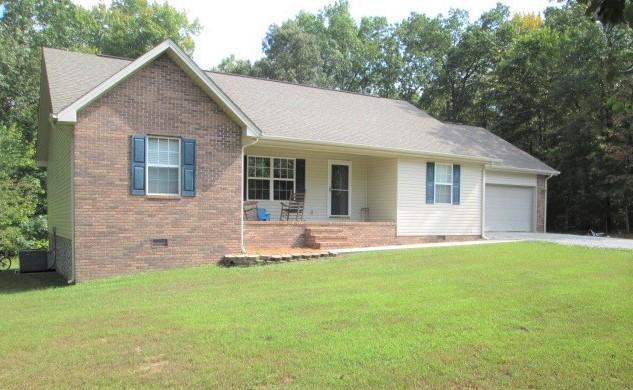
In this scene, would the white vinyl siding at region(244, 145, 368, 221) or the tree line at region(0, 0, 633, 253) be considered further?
the tree line at region(0, 0, 633, 253)

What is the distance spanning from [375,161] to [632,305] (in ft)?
35.9

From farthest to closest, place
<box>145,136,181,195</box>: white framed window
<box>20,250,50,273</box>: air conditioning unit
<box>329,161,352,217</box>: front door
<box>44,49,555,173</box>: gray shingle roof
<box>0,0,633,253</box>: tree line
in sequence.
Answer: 1. <box>0,0,633,253</box>: tree line
2. <box>329,161,352,217</box>: front door
3. <box>20,250,50,273</box>: air conditioning unit
4. <box>44,49,555,173</box>: gray shingle roof
5. <box>145,136,181,195</box>: white framed window

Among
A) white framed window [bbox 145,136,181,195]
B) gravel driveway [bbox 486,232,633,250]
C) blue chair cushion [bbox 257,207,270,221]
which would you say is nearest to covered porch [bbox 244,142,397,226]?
blue chair cushion [bbox 257,207,270,221]

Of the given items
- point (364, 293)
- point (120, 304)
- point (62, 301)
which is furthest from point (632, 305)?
point (62, 301)

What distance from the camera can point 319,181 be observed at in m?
17.0

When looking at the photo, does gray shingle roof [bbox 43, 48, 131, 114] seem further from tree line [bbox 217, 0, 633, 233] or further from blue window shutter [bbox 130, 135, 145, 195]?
tree line [bbox 217, 0, 633, 233]

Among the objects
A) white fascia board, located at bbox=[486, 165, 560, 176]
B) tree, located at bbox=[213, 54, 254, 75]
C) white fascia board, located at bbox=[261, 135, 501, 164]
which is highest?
tree, located at bbox=[213, 54, 254, 75]

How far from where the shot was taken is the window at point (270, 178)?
15.8 metres

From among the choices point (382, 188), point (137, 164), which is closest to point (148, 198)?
point (137, 164)

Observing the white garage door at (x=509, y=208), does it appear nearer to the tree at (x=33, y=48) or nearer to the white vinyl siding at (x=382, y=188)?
the white vinyl siding at (x=382, y=188)

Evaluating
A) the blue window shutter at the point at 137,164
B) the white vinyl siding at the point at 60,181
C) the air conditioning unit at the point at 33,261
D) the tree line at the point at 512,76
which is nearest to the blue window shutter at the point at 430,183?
the tree line at the point at 512,76

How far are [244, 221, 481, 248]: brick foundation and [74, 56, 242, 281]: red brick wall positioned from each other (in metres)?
1.05

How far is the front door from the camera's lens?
17.2 meters

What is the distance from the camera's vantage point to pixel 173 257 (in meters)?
11.9
